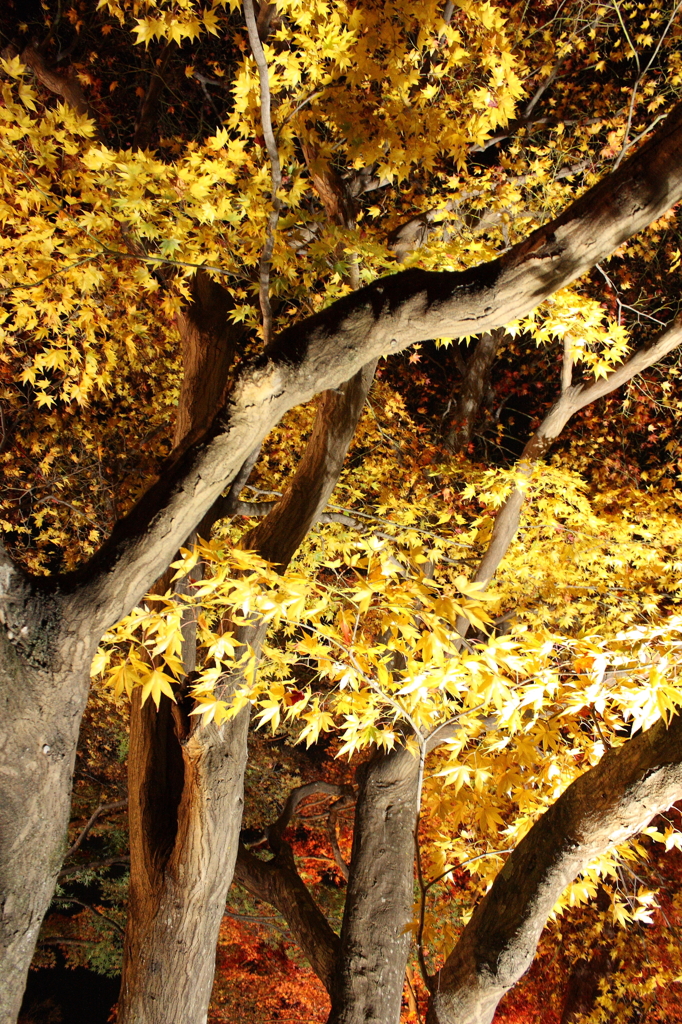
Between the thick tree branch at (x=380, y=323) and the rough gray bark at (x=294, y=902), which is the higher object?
the thick tree branch at (x=380, y=323)

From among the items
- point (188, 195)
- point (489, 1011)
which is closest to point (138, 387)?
point (188, 195)

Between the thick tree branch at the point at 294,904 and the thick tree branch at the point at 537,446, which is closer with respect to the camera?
the thick tree branch at the point at 294,904

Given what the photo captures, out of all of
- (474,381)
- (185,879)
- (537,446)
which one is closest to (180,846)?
(185,879)

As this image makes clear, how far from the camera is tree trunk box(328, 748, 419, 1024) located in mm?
4137

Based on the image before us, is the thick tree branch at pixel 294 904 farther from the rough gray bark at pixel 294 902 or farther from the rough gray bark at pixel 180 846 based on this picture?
the rough gray bark at pixel 180 846

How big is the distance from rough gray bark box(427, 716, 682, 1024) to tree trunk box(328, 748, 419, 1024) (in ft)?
2.55

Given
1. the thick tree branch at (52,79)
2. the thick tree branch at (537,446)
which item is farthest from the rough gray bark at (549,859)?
the thick tree branch at (52,79)

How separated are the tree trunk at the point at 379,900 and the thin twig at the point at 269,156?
334 centimetres

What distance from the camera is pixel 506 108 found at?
176 inches

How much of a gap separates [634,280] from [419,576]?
7902mm

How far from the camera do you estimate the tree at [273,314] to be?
2.19 m

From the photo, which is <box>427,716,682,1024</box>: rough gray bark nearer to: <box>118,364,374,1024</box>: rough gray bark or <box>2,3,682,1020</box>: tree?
<box>2,3,682,1020</box>: tree

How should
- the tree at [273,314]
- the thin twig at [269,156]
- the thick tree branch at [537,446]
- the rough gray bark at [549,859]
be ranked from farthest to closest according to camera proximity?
the thick tree branch at [537,446] < the thin twig at [269,156] < the rough gray bark at [549,859] < the tree at [273,314]

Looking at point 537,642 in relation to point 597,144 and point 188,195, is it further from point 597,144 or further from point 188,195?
point 597,144
